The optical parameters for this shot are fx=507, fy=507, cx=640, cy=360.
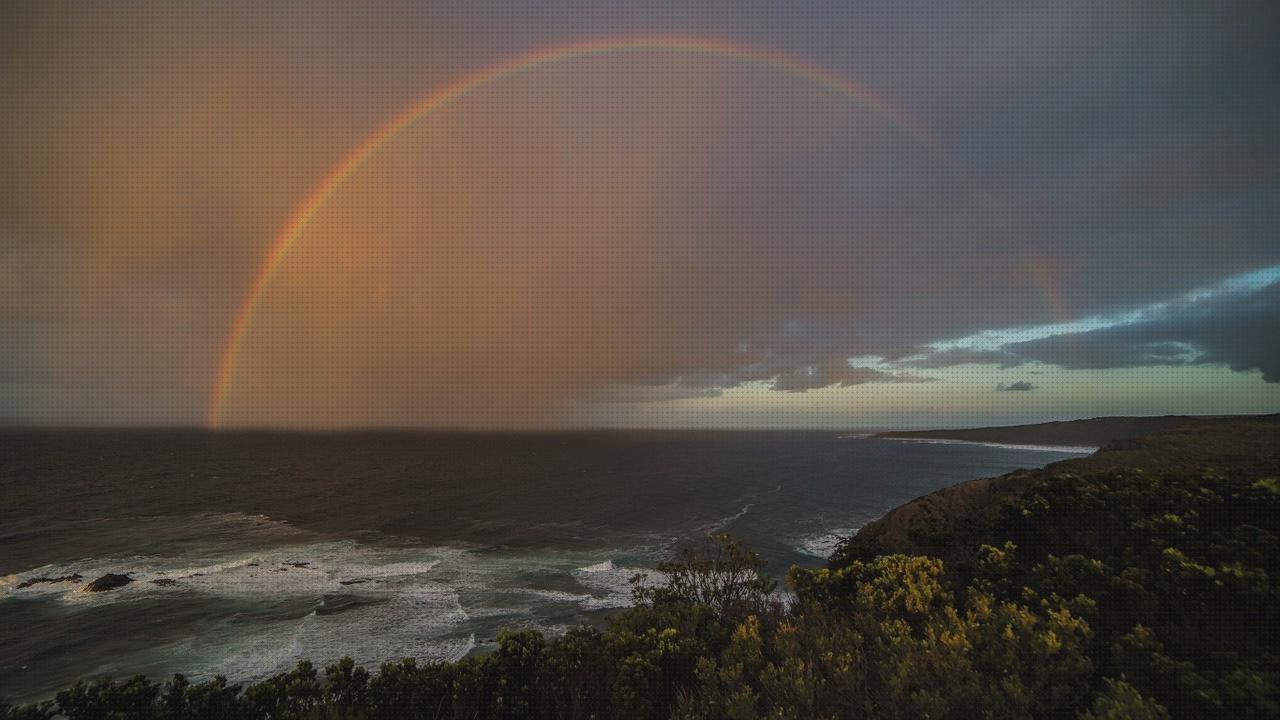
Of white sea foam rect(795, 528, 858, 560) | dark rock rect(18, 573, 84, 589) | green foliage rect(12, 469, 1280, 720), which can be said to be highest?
green foliage rect(12, 469, 1280, 720)

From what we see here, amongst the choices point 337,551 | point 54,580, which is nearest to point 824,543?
point 337,551

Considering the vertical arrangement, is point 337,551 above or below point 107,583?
below

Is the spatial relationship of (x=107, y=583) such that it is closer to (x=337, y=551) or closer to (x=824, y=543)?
(x=337, y=551)

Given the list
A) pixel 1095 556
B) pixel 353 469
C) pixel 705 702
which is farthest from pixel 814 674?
pixel 353 469

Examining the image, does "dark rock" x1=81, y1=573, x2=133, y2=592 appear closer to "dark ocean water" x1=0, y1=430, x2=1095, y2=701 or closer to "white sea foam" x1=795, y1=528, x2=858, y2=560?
"dark ocean water" x1=0, y1=430, x2=1095, y2=701

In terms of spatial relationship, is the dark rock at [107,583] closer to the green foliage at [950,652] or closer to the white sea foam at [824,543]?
the green foliage at [950,652]

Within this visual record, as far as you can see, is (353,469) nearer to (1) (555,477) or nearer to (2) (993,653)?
(1) (555,477)

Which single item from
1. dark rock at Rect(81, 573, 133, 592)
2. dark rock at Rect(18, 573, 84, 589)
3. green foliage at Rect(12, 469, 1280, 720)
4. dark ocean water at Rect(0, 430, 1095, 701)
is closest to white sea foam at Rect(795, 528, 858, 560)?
dark ocean water at Rect(0, 430, 1095, 701)
